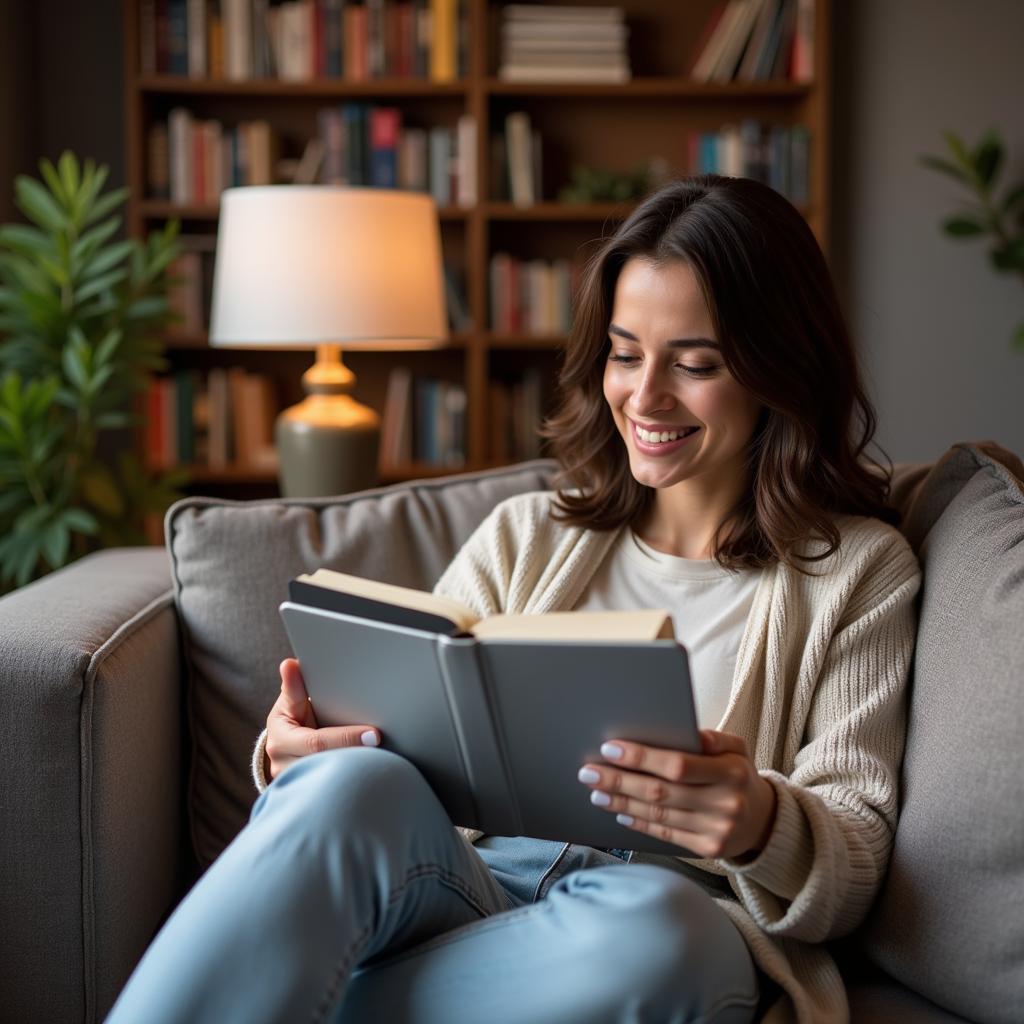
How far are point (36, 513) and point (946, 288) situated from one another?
2.59 m

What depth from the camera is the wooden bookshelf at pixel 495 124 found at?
3422mm

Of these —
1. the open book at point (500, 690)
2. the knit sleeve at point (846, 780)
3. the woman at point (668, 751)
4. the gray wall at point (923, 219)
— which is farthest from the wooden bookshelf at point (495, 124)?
the open book at point (500, 690)

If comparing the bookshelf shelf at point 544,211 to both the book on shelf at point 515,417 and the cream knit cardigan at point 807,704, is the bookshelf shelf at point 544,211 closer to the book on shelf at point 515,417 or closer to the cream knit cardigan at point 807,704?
the book on shelf at point 515,417

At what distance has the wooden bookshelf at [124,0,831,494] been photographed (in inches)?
135

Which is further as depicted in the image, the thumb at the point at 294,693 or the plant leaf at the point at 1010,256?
the plant leaf at the point at 1010,256

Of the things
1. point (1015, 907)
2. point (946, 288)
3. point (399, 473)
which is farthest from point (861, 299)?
point (1015, 907)

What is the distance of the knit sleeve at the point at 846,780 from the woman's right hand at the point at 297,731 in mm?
349

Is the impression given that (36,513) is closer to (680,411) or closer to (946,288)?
(680,411)

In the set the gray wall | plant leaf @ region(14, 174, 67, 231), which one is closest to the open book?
plant leaf @ region(14, 174, 67, 231)

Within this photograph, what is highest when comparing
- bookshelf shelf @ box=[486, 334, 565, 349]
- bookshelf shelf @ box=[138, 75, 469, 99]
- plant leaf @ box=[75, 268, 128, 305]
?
bookshelf shelf @ box=[138, 75, 469, 99]

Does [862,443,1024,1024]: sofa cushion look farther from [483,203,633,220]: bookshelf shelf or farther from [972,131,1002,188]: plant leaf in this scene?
[972,131,1002,188]: plant leaf

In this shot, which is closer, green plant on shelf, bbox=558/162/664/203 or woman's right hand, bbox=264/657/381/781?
woman's right hand, bbox=264/657/381/781

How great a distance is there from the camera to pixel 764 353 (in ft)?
4.39

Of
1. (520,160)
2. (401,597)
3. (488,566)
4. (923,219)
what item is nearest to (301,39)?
(520,160)
